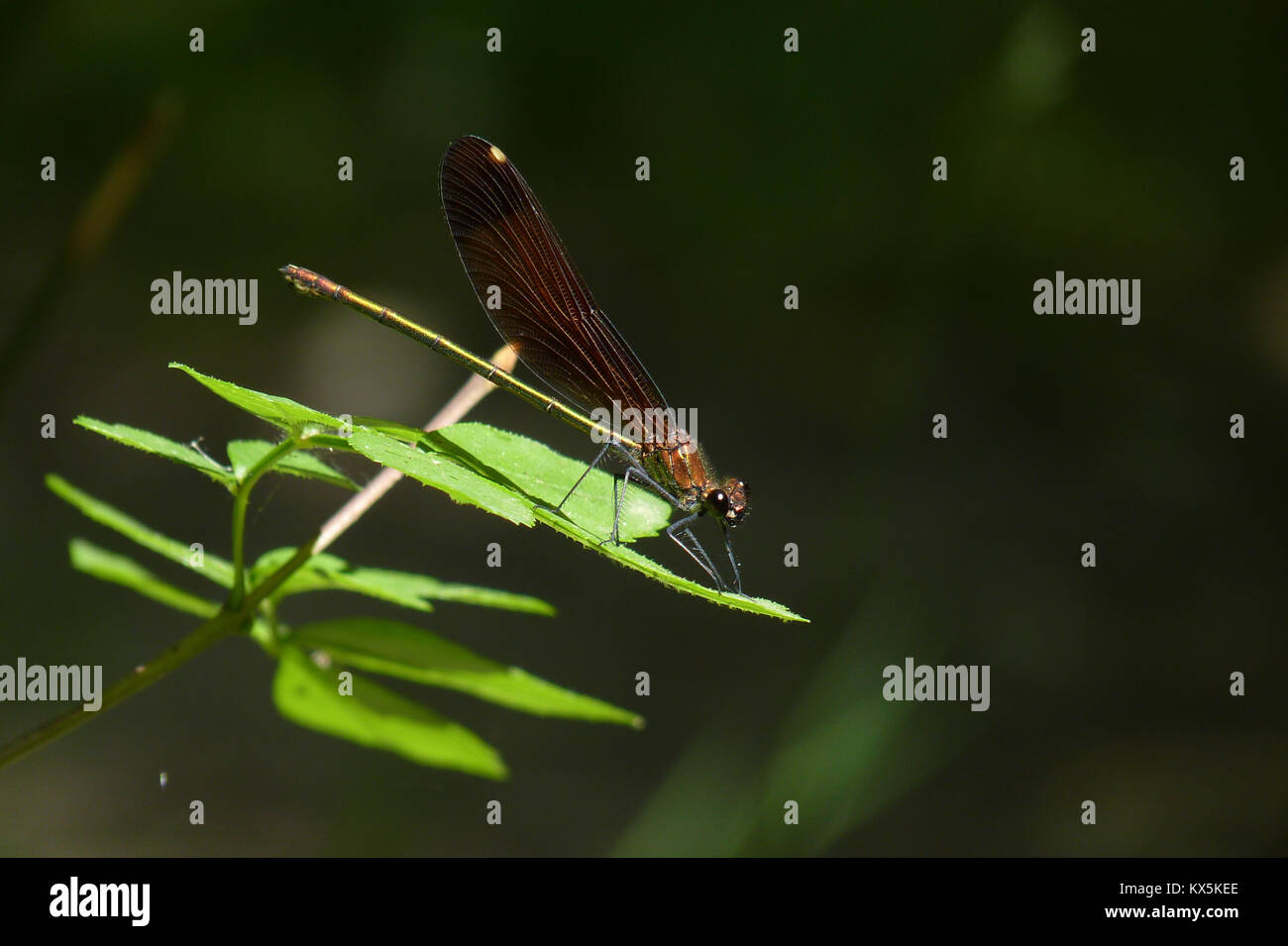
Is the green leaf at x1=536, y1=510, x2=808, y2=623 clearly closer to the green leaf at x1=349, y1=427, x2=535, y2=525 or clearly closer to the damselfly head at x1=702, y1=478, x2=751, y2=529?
the green leaf at x1=349, y1=427, x2=535, y2=525

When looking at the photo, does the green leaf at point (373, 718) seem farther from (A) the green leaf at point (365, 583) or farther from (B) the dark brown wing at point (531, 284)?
(B) the dark brown wing at point (531, 284)

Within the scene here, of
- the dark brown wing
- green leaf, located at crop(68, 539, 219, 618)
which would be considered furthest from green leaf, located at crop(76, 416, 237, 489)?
the dark brown wing

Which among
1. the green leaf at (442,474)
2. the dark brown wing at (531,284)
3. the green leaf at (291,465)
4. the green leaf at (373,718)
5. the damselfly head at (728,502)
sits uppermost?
the dark brown wing at (531,284)

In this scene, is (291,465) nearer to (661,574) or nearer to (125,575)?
(125,575)

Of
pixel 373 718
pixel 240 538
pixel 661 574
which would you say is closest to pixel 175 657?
pixel 240 538

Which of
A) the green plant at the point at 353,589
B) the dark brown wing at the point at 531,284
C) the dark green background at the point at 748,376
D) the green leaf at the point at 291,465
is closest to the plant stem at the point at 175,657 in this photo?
the green plant at the point at 353,589

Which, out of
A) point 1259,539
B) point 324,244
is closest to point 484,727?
point 324,244
